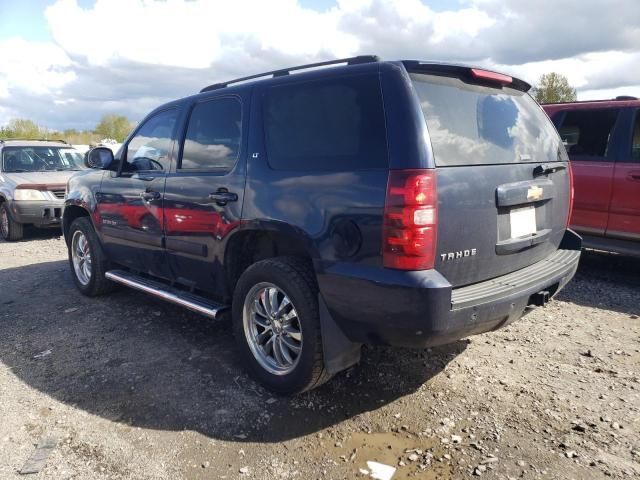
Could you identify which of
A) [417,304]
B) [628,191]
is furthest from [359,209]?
[628,191]

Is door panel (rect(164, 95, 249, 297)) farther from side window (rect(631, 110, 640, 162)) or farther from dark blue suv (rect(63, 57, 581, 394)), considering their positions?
side window (rect(631, 110, 640, 162))

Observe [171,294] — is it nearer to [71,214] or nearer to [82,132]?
[71,214]

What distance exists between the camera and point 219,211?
3.57m

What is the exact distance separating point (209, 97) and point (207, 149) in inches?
17.5

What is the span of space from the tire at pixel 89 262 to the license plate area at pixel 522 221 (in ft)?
13.4

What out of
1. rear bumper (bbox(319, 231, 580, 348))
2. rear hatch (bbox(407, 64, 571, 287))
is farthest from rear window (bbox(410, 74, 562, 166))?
rear bumper (bbox(319, 231, 580, 348))

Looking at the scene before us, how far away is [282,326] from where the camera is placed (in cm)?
328

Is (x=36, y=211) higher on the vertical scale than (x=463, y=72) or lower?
lower

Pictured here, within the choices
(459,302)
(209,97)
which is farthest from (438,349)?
(209,97)

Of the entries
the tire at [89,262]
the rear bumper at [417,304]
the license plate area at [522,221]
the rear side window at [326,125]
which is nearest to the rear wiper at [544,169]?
the license plate area at [522,221]

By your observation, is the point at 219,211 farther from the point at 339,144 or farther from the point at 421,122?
the point at 421,122

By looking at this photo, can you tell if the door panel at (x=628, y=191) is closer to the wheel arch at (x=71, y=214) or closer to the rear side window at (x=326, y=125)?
the rear side window at (x=326, y=125)

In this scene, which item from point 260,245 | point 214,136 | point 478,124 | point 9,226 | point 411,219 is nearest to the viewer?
point 411,219

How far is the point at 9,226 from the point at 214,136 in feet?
23.7
